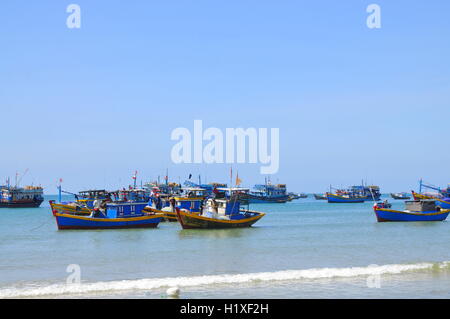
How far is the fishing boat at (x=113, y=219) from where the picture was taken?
4147 cm

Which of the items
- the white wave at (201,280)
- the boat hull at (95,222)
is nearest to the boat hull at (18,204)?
the boat hull at (95,222)

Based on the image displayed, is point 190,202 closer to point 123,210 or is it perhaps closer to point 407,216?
point 123,210

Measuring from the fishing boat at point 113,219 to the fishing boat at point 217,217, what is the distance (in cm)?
366

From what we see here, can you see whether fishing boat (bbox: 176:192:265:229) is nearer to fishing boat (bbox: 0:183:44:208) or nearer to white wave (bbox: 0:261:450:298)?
white wave (bbox: 0:261:450:298)

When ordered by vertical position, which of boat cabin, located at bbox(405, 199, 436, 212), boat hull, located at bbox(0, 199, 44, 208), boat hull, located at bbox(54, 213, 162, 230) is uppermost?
boat cabin, located at bbox(405, 199, 436, 212)

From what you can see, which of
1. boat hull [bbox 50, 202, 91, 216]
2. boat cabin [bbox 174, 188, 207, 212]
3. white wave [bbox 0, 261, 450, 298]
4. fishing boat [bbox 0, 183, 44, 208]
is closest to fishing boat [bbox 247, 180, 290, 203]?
fishing boat [bbox 0, 183, 44, 208]

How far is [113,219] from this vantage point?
41562mm

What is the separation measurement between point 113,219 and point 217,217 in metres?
8.44

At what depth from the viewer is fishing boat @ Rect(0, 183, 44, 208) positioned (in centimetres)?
10569

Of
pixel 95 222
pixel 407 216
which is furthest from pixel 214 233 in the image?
pixel 407 216

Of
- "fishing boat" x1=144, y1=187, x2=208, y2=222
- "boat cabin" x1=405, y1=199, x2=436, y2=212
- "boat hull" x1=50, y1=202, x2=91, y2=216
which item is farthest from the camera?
"boat hull" x1=50, y1=202, x2=91, y2=216

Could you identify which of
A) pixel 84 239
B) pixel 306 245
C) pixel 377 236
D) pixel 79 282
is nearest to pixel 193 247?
pixel 306 245

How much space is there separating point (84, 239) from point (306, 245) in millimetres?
15216

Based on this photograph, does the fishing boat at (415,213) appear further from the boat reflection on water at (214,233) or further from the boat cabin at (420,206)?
the boat reflection on water at (214,233)
